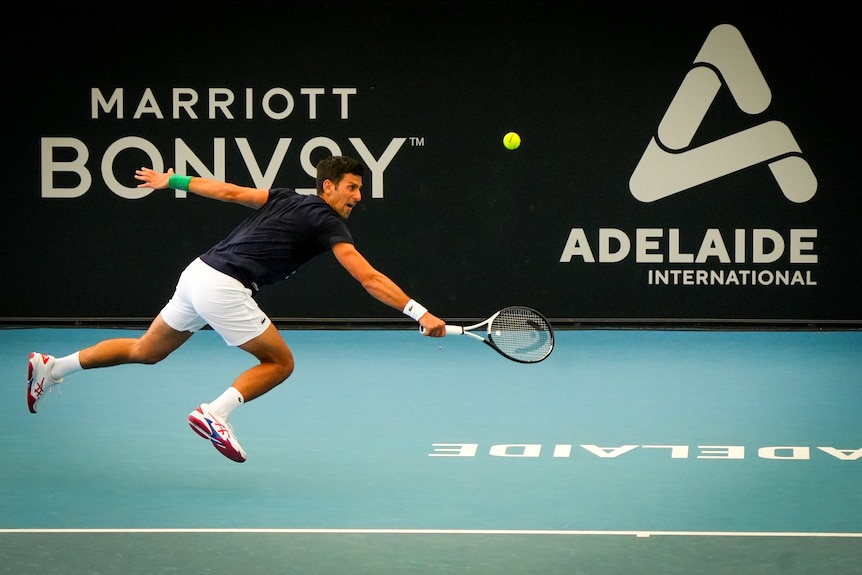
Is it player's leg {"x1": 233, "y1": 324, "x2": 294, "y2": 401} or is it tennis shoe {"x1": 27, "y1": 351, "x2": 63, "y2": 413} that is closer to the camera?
player's leg {"x1": 233, "y1": 324, "x2": 294, "y2": 401}

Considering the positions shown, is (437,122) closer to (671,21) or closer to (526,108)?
(526,108)

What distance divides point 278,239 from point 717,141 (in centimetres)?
630

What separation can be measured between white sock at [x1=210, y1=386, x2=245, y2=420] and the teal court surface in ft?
0.96

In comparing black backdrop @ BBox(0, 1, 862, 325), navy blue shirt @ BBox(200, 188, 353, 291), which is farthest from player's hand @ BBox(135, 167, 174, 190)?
black backdrop @ BBox(0, 1, 862, 325)

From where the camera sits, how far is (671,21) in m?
11.2

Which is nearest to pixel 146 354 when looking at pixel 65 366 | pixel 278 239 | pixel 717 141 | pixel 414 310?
pixel 65 366

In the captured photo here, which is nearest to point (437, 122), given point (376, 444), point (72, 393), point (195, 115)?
point (195, 115)

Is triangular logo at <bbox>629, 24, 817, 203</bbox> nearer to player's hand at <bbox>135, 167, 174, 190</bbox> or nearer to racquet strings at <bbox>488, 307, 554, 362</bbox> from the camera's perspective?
racquet strings at <bbox>488, 307, 554, 362</bbox>

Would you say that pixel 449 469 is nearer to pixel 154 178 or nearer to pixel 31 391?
pixel 154 178

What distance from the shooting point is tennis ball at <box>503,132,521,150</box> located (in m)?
11.3

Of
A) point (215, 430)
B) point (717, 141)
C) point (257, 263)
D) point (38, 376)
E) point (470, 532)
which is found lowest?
point (470, 532)

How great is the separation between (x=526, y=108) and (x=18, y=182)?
13.8 ft

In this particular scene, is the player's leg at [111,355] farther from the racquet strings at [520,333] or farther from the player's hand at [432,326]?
the racquet strings at [520,333]

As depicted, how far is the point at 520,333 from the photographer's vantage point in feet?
20.2
